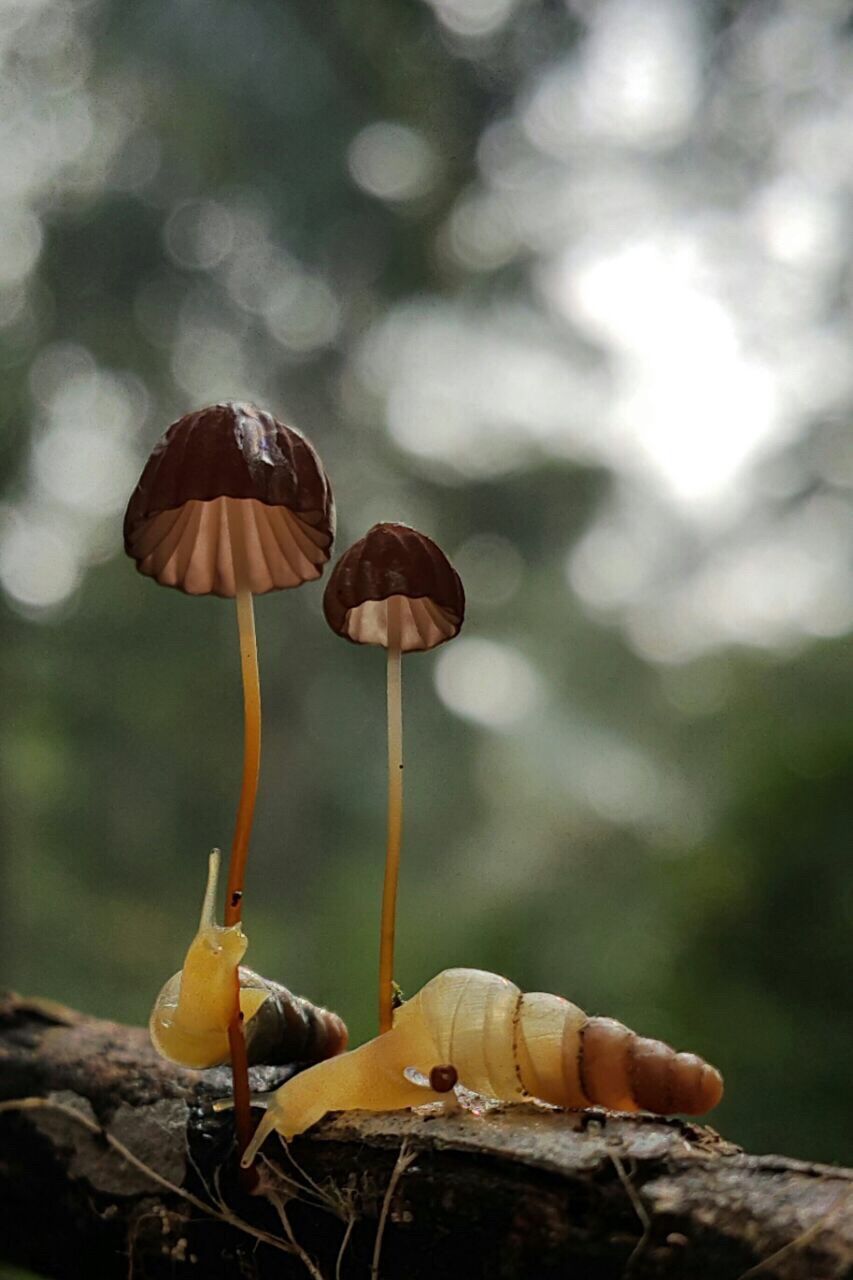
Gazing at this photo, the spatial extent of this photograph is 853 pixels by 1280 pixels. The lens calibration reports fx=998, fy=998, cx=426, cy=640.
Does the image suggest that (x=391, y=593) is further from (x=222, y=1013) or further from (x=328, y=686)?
(x=328, y=686)

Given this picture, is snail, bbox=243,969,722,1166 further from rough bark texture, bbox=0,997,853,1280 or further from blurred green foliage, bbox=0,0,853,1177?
blurred green foliage, bbox=0,0,853,1177

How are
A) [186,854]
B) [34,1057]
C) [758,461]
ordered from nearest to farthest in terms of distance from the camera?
1. [34,1057]
2. [758,461]
3. [186,854]

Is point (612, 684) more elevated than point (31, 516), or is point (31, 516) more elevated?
point (31, 516)

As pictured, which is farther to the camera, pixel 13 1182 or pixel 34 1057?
pixel 34 1057

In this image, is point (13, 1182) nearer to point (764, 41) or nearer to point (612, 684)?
point (612, 684)

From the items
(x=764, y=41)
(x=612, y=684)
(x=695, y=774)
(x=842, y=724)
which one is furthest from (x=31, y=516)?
(x=764, y=41)

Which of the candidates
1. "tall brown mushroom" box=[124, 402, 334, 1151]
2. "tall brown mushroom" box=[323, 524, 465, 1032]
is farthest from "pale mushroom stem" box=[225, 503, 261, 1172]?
"tall brown mushroom" box=[323, 524, 465, 1032]

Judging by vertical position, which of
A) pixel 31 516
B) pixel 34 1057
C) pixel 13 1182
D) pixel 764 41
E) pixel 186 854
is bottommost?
pixel 13 1182

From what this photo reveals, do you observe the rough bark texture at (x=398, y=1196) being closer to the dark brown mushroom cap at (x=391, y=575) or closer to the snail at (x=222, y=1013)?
the snail at (x=222, y=1013)
